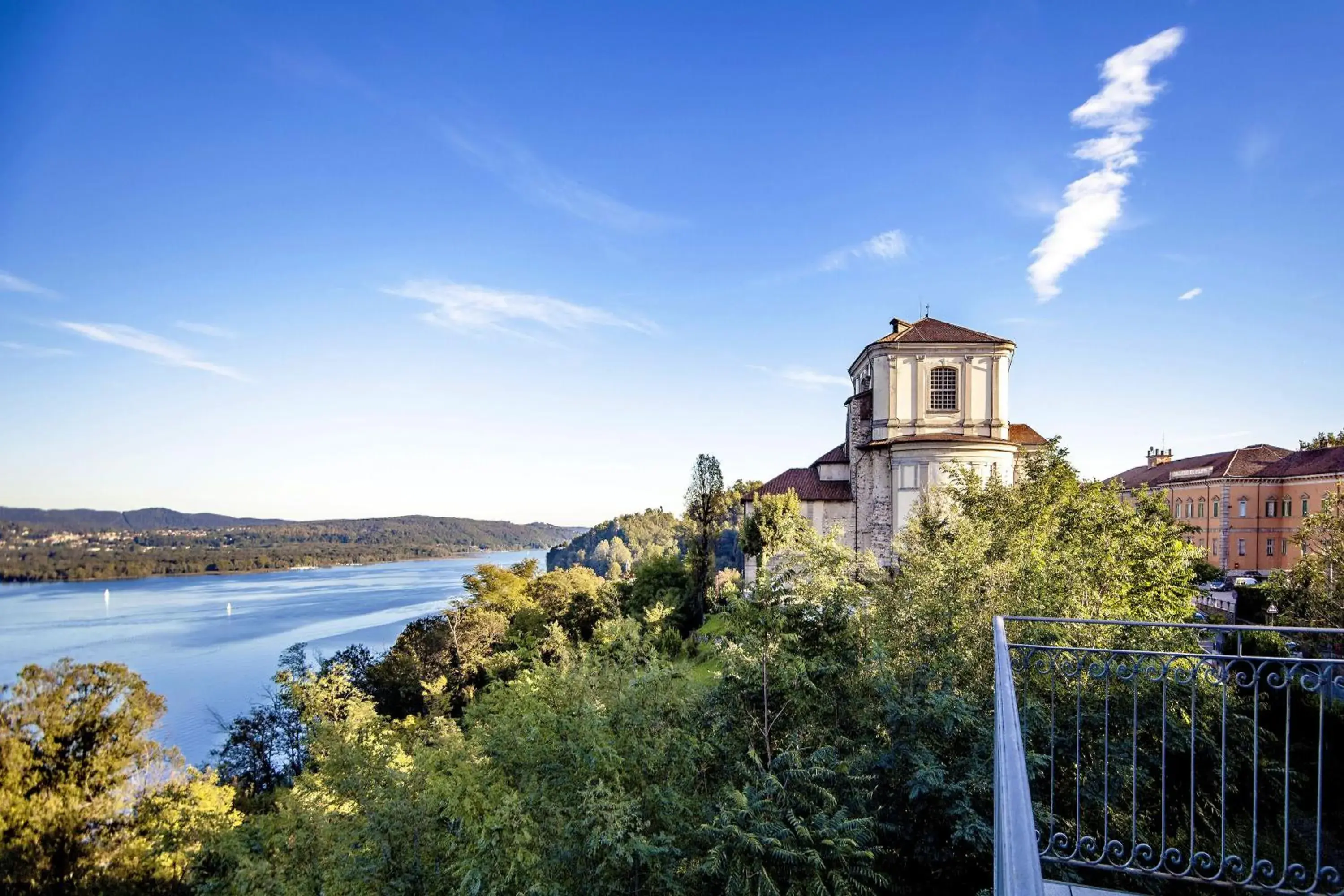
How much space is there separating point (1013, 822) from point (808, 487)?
28244 millimetres

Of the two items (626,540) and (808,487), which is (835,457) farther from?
(626,540)

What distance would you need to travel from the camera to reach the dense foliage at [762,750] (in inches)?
262

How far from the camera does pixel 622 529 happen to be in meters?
99.2

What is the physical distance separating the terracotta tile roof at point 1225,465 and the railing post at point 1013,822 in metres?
39.1

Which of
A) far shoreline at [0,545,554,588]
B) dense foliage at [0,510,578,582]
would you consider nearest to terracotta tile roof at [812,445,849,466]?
dense foliage at [0,510,578,582]

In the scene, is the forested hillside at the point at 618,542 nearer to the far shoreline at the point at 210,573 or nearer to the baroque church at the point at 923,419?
the far shoreline at the point at 210,573

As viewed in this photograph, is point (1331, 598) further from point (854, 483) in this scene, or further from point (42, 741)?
point (42, 741)

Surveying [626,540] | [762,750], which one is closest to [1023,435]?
[762,750]

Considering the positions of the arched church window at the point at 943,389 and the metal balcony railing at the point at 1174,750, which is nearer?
the metal balcony railing at the point at 1174,750

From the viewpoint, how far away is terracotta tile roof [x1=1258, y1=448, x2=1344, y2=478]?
31.2 metres

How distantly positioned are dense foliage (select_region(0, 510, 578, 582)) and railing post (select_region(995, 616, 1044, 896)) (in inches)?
4181

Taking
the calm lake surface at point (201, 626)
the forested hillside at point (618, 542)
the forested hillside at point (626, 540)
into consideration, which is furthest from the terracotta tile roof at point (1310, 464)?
the forested hillside at point (618, 542)

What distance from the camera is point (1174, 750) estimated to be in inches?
359

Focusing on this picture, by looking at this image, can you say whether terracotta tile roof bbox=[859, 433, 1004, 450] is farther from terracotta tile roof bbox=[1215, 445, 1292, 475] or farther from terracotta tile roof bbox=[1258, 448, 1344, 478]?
terracotta tile roof bbox=[1215, 445, 1292, 475]
